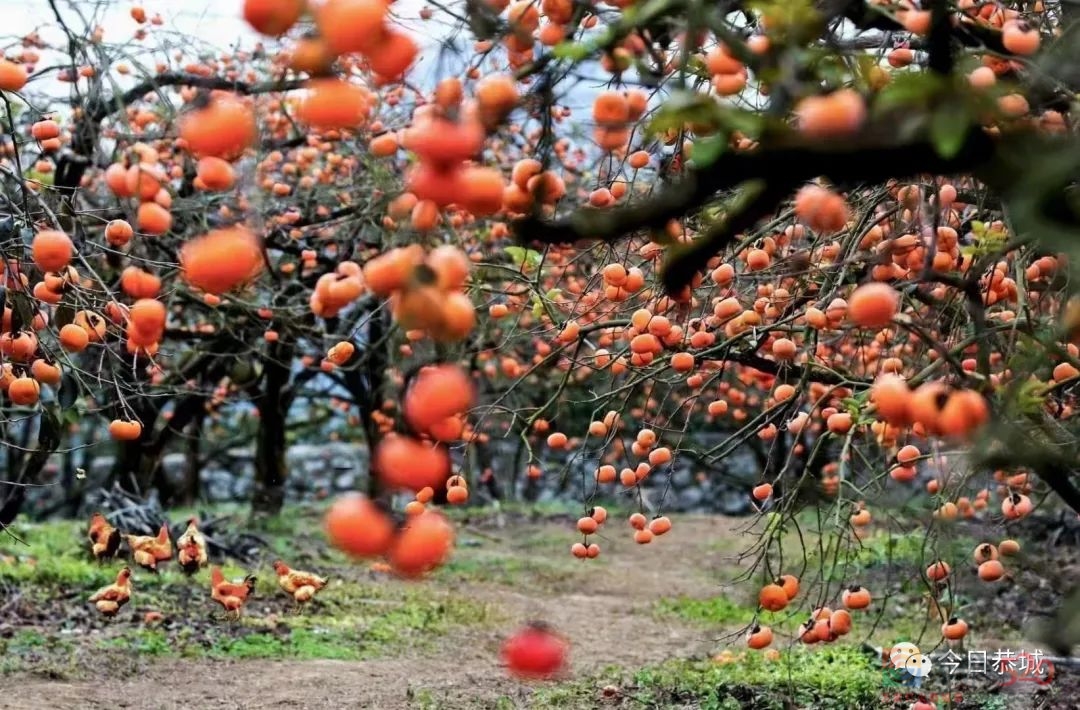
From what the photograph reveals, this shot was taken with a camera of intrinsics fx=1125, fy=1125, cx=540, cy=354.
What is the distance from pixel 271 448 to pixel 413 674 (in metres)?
5.90

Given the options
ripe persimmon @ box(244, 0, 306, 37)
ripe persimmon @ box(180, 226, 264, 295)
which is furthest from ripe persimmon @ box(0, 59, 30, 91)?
ripe persimmon @ box(244, 0, 306, 37)

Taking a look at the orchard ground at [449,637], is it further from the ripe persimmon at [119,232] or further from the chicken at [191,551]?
the ripe persimmon at [119,232]

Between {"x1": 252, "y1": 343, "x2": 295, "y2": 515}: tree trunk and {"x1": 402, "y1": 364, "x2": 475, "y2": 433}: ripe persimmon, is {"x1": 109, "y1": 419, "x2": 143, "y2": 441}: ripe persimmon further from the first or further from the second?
{"x1": 252, "y1": 343, "x2": 295, "y2": 515}: tree trunk

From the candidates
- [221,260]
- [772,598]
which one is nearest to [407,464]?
[221,260]

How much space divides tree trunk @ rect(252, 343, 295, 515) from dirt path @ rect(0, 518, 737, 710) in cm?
338

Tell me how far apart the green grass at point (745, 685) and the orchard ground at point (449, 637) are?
13 mm

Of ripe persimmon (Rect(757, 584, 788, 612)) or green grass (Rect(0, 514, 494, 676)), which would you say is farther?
green grass (Rect(0, 514, 494, 676))

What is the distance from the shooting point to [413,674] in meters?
5.32

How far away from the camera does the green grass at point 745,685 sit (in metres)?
4.62

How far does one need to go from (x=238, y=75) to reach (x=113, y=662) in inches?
174

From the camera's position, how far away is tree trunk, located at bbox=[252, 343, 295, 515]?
10469mm

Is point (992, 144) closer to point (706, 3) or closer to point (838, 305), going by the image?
point (706, 3)

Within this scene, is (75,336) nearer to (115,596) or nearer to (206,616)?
(115,596)

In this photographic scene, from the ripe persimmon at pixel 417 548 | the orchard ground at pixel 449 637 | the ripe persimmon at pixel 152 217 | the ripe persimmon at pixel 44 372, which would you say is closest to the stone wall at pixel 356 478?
the orchard ground at pixel 449 637
